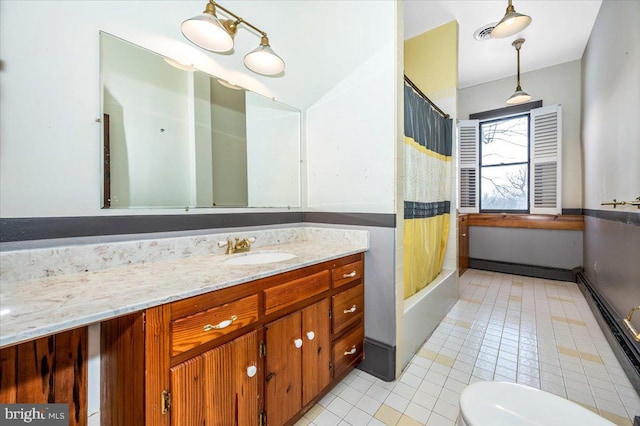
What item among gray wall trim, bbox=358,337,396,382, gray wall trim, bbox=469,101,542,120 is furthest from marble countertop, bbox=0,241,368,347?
gray wall trim, bbox=469,101,542,120

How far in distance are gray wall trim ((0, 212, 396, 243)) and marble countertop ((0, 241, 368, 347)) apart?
0.17 meters

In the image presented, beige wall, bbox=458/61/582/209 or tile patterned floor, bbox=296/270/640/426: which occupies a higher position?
beige wall, bbox=458/61/582/209

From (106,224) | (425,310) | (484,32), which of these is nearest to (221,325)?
(106,224)

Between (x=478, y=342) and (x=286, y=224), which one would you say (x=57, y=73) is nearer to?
(x=286, y=224)

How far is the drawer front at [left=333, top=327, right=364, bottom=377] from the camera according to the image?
145 centimetres

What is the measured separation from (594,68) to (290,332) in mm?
4142

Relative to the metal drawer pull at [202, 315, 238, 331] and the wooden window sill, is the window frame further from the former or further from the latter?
the metal drawer pull at [202, 315, 238, 331]

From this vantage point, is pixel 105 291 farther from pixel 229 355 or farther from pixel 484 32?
pixel 484 32

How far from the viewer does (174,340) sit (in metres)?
0.79

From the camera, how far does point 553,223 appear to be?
3.55 m

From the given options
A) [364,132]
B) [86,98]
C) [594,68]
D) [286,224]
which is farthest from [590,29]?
[86,98]

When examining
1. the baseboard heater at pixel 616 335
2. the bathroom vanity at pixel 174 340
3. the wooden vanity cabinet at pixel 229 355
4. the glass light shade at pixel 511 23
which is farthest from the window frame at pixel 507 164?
the bathroom vanity at pixel 174 340

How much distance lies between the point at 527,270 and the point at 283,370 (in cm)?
423

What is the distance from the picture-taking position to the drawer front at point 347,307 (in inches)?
56.3
